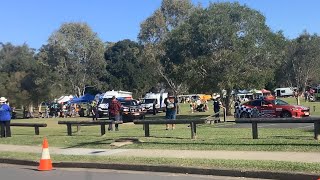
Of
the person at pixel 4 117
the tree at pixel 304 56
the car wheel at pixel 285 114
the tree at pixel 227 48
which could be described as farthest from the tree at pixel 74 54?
the person at pixel 4 117

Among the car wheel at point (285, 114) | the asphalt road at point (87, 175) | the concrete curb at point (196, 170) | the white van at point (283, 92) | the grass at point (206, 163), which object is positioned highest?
the white van at point (283, 92)

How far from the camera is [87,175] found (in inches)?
456

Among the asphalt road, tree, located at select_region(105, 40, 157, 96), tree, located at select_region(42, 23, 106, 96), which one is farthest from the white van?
the asphalt road

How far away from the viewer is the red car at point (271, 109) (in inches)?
1199

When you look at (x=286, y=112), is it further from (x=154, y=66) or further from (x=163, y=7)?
(x=163, y=7)

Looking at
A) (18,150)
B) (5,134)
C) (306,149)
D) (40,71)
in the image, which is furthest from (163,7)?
(306,149)

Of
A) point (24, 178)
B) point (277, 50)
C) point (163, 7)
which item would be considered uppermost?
point (163, 7)

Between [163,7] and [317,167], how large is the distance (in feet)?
189

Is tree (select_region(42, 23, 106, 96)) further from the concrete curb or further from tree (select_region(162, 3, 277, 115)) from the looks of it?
the concrete curb

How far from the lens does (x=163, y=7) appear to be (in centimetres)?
6562

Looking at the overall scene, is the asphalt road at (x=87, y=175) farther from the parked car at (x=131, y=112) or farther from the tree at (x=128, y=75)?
the tree at (x=128, y=75)

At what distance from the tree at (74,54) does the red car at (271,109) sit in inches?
1766

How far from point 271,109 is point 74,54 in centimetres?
5126

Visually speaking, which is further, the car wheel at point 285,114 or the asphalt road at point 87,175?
the car wheel at point 285,114
